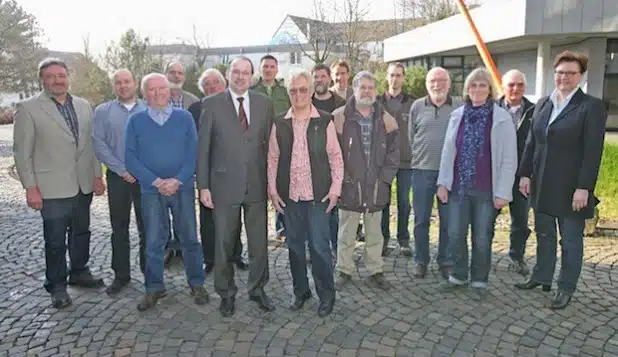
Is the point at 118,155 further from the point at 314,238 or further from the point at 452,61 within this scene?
the point at 452,61

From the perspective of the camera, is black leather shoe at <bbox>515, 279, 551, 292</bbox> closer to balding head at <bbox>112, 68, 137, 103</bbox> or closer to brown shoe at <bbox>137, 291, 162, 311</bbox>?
brown shoe at <bbox>137, 291, 162, 311</bbox>

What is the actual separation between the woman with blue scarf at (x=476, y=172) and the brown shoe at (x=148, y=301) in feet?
9.08

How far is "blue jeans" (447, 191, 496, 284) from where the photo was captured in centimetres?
459

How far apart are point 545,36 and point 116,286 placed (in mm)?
16735

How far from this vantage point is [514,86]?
499cm

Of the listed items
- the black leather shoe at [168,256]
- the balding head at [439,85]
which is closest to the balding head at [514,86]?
the balding head at [439,85]

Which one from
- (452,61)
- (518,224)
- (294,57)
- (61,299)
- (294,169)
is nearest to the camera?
(294,169)

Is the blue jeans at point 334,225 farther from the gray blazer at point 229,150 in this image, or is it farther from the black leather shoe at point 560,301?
the black leather shoe at point 560,301

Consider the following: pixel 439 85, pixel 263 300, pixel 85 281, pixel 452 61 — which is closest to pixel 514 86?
pixel 439 85

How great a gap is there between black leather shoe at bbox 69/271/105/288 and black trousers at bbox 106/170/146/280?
0.25 metres

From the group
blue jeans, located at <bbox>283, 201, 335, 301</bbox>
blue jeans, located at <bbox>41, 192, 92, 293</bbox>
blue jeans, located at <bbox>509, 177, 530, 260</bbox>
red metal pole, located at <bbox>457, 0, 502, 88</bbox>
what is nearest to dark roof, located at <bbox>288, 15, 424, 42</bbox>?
red metal pole, located at <bbox>457, 0, 502, 88</bbox>

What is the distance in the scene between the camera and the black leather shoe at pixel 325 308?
4.30 metres

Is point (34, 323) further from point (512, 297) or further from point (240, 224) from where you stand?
point (512, 297)

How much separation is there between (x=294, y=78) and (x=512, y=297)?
286cm
